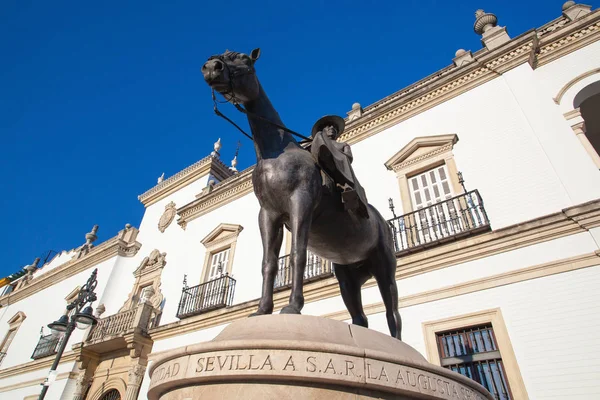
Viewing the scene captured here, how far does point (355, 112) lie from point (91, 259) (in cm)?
1744

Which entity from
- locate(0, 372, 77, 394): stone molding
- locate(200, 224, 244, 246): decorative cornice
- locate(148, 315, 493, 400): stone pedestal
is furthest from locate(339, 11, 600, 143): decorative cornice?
locate(0, 372, 77, 394): stone molding

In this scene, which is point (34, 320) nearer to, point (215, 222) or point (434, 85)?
point (215, 222)

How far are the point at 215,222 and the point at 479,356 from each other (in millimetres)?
11275

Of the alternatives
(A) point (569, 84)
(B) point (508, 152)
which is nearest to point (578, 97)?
(A) point (569, 84)

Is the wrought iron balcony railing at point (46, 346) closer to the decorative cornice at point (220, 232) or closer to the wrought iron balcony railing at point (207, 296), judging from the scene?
the wrought iron balcony railing at point (207, 296)

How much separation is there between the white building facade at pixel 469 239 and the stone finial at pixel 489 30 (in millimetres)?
64

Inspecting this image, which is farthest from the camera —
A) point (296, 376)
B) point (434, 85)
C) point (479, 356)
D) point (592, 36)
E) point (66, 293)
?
point (66, 293)

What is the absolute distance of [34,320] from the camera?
850 inches

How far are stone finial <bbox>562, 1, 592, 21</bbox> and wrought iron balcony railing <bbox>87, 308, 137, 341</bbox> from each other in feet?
56.6

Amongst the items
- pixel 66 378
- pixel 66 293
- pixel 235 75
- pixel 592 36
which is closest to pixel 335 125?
pixel 235 75

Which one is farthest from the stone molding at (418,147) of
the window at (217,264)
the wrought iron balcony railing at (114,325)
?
the wrought iron balcony railing at (114,325)

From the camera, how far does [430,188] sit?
9.89 m

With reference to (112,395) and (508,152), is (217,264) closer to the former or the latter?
(112,395)

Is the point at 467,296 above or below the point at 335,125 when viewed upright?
above
